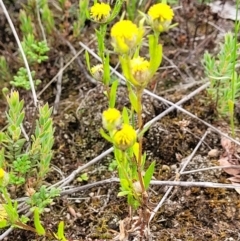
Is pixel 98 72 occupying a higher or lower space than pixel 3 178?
higher

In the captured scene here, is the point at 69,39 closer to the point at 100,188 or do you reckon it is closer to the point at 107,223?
the point at 100,188

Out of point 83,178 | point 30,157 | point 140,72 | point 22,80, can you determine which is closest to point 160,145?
point 83,178

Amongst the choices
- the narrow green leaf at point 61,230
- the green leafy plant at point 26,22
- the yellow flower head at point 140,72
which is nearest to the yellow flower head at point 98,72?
the yellow flower head at point 140,72

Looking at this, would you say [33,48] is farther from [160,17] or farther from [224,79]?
Result: [160,17]

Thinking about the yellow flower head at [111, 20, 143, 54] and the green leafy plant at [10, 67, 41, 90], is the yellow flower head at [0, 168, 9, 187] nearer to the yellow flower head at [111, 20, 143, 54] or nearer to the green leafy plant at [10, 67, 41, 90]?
the yellow flower head at [111, 20, 143, 54]

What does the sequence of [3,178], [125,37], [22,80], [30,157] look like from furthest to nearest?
[22,80]
[30,157]
[3,178]
[125,37]

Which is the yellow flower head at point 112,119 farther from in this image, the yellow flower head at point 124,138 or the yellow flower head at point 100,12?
the yellow flower head at point 100,12
